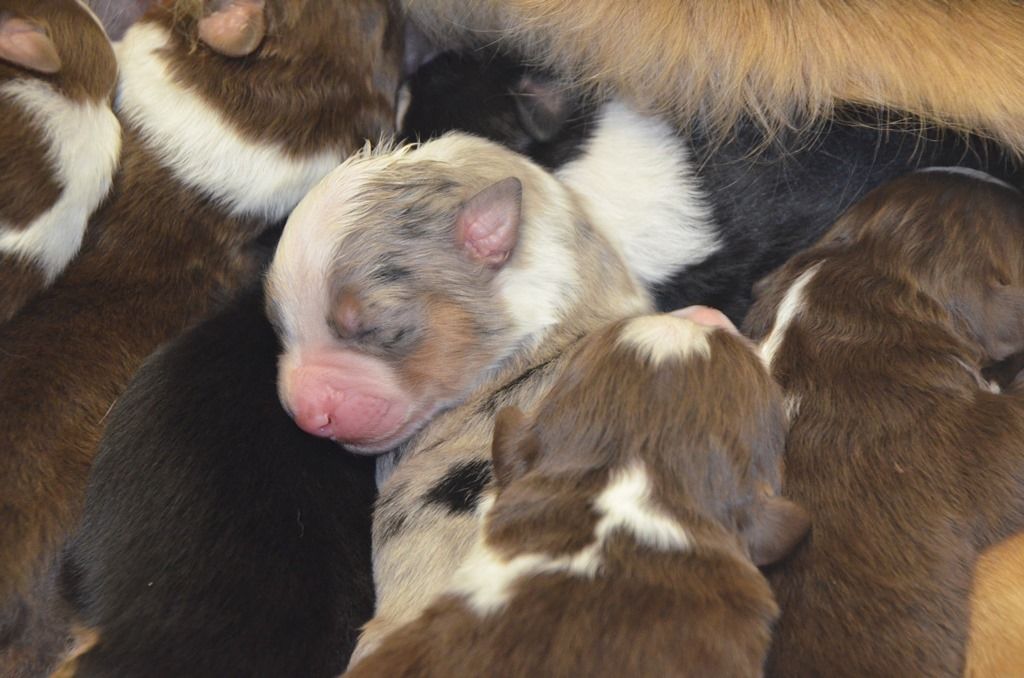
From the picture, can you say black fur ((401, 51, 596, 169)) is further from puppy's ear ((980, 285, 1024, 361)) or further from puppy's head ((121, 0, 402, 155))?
puppy's ear ((980, 285, 1024, 361))

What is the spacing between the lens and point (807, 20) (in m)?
1.73

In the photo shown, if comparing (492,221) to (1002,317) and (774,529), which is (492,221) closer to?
(774,529)

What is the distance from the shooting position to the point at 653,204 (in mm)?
2023

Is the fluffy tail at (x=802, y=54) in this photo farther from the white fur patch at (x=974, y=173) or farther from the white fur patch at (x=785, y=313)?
the white fur patch at (x=785, y=313)

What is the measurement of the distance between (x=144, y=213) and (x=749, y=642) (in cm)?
123

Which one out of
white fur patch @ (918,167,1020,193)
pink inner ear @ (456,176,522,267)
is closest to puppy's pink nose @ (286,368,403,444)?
pink inner ear @ (456,176,522,267)

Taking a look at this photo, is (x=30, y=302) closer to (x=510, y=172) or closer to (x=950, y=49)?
(x=510, y=172)

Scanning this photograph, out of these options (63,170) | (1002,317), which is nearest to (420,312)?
(63,170)

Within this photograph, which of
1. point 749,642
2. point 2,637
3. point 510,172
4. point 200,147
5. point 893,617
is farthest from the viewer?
point 200,147

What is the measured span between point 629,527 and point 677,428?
5.5 inches

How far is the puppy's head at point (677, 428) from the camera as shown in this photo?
4.62 ft

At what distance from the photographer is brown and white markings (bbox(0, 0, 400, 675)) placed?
74.6 inches

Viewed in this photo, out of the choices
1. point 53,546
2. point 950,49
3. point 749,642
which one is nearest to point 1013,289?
point 950,49

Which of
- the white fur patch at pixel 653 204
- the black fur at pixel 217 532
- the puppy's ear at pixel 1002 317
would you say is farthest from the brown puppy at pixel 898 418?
the black fur at pixel 217 532
